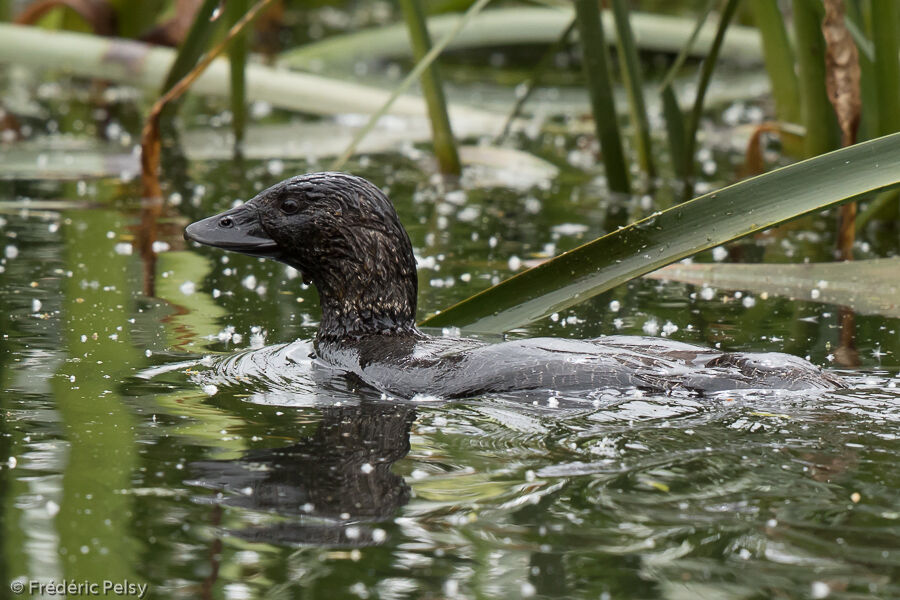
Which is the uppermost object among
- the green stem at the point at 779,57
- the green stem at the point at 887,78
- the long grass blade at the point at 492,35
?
the long grass blade at the point at 492,35

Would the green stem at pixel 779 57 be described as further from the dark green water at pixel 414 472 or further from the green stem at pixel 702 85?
the dark green water at pixel 414 472

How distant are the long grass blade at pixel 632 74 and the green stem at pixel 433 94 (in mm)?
1024

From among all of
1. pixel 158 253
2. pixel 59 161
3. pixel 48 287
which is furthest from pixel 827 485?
pixel 59 161

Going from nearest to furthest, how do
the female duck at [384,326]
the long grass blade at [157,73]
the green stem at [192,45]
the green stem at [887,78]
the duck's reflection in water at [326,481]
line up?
the duck's reflection in water at [326,481]
the female duck at [384,326]
the green stem at [887,78]
the green stem at [192,45]
the long grass blade at [157,73]

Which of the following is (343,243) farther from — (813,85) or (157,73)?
(157,73)

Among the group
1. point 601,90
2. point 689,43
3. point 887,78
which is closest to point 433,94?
point 601,90

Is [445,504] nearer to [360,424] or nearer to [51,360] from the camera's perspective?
[360,424]

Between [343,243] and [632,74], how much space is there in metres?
3.20

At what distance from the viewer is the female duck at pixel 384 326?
172 inches

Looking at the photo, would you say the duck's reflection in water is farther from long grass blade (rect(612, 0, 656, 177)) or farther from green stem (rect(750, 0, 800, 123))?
green stem (rect(750, 0, 800, 123))

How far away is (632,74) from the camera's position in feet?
24.9

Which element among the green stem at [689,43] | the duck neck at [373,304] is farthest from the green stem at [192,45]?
the duck neck at [373,304]

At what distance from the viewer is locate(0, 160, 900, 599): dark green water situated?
Result: 3.12 metres

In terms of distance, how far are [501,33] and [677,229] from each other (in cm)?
759
